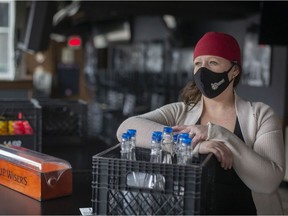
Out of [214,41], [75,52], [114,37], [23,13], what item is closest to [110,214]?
[214,41]

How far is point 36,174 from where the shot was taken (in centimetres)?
180

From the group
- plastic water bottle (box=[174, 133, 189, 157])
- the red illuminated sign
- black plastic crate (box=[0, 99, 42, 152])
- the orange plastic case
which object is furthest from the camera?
the red illuminated sign

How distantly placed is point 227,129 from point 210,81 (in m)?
0.20

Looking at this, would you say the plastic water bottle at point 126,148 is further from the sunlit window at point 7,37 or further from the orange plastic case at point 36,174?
the sunlit window at point 7,37

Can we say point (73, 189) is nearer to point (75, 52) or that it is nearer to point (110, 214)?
point (110, 214)

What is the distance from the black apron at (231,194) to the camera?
1.72 meters

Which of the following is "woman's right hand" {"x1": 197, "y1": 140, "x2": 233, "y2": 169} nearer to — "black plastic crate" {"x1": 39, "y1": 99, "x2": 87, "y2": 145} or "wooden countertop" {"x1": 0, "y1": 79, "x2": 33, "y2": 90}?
"black plastic crate" {"x1": 39, "y1": 99, "x2": 87, "y2": 145}

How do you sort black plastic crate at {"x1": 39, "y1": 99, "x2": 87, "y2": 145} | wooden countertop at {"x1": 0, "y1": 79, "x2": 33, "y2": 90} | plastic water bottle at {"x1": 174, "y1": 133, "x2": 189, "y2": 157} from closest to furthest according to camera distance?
plastic water bottle at {"x1": 174, "y1": 133, "x2": 189, "y2": 157} < black plastic crate at {"x1": 39, "y1": 99, "x2": 87, "y2": 145} < wooden countertop at {"x1": 0, "y1": 79, "x2": 33, "y2": 90}

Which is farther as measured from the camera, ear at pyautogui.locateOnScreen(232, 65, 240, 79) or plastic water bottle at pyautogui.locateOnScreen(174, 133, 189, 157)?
ear at pyautogui.locateOnScreen(232, 65, 240, 79)

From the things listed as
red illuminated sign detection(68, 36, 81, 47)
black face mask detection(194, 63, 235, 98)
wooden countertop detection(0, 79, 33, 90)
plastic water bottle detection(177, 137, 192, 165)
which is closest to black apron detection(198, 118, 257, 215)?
plastic water bottle detection(177, 137, 192, 165)

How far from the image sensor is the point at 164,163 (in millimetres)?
1440

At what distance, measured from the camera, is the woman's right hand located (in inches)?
64.5

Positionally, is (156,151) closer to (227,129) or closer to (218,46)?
(227,129)

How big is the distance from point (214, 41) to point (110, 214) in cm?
76
